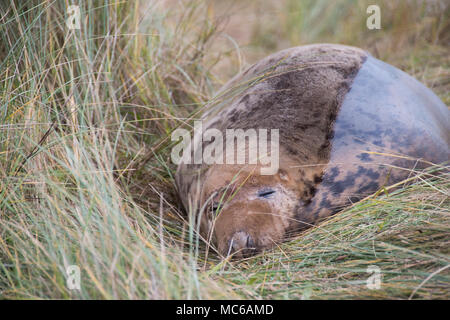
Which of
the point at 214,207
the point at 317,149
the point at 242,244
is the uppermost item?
the point at 317,149

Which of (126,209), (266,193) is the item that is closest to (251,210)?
(266,193)

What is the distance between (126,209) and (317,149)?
37.0 inches

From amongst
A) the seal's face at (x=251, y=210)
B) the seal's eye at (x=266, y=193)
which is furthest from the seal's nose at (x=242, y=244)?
the seal's eye at (x=266, y=193)

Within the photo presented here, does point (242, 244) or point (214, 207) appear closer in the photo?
point (242, 244)

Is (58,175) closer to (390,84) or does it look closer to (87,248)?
(87,248)

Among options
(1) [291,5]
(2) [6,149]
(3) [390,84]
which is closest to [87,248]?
(2) [6,149]

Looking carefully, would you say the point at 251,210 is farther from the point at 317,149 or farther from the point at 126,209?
the point at 126,209

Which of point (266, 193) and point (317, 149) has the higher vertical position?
point (317, 149)

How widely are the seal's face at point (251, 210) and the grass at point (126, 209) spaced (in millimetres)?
82

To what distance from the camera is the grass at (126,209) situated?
1813 mm

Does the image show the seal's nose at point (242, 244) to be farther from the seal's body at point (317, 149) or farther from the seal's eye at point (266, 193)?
the seal's eye at point (266, 193)

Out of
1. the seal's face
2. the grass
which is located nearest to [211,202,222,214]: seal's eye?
the seal's face

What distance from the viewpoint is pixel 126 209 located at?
2363 millimetres

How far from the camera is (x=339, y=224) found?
93.7 inches
